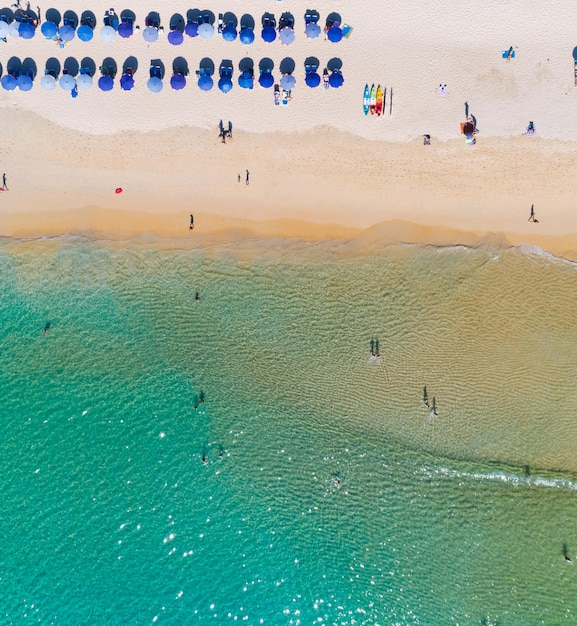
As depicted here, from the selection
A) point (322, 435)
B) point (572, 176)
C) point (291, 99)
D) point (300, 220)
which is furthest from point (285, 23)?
point (322, 435)

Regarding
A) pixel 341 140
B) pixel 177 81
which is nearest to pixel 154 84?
pixel 177 81

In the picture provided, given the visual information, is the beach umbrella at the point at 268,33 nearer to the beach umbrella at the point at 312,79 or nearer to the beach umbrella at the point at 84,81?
the beach umbrella at the point at 312,79

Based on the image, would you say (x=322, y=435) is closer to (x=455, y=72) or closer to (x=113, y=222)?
(x=113, y=222)

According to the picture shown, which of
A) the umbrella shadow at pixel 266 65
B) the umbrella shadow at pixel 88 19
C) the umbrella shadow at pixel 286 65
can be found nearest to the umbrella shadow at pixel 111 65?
the umbrella shadow at pixel 88 19

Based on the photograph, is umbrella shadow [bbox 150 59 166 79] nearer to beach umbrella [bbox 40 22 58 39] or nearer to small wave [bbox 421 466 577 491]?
beach umbrella [bbox 40 22 58 39]

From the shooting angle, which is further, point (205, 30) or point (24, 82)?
point (205, 30)

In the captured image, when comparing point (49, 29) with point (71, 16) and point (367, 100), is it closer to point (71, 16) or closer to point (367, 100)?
point (71, 16)

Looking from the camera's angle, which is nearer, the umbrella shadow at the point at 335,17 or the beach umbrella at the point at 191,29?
the beach umbrella at the point at 191,29
